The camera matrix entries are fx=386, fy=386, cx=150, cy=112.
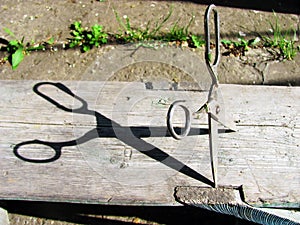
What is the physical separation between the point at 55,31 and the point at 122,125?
145 cm

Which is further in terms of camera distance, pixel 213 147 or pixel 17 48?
pixel 17 48

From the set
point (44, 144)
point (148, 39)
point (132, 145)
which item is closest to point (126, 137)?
point (132, 145)

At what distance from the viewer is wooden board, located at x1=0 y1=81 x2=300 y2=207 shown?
1.34 m

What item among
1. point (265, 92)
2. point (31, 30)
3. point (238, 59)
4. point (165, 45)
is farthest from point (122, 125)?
point (31, 30)

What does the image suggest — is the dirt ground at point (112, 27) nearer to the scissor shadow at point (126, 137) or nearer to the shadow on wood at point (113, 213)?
the shadow on wood at point (113, 213)

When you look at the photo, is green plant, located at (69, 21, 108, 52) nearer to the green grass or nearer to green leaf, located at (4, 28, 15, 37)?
the green grass

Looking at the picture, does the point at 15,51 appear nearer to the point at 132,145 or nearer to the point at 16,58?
the point at 16,58

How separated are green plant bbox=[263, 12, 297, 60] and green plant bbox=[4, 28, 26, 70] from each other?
63.9 inches

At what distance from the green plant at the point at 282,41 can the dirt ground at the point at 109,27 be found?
5 cm

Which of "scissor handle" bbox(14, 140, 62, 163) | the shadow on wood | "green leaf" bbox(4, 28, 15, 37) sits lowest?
the shadow on wood

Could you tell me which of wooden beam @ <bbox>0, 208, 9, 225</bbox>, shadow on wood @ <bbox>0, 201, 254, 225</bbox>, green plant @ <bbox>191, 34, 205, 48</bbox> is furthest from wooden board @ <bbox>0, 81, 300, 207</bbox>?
green plant @ <bbox>191, 34, 205, 48</bbox>

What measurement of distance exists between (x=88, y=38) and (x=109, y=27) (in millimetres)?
187

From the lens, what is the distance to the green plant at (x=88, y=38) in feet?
8.51

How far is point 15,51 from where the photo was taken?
2555mm
